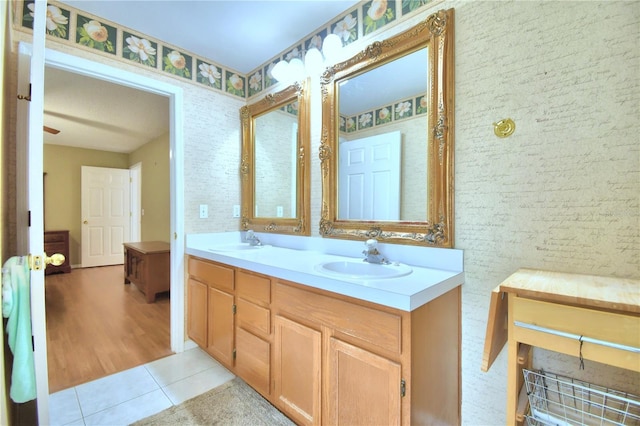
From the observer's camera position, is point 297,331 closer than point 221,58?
Yes

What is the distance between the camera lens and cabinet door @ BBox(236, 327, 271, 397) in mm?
1499

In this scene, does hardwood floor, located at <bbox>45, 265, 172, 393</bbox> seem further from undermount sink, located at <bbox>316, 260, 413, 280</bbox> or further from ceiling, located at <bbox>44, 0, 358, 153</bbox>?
ceiling, located at <bbox>44, 0, 358, 153</bbox>

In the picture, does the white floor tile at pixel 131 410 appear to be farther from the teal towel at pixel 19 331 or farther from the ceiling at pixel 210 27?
the ceiling at pixel 210 27

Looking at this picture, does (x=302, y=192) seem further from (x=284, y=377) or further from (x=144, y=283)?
(x=144, y=283)

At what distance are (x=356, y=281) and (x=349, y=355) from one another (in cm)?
30

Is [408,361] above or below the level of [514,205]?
below

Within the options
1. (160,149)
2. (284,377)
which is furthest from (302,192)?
(160,149)

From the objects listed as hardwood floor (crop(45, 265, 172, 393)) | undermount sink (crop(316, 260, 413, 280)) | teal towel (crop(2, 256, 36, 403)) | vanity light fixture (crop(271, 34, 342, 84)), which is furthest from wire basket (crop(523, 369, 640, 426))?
hardwood floor (crop(45, 265, 172, 393))

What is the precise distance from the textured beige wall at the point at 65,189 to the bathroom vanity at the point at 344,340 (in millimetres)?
5471

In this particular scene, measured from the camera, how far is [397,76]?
1.54 m

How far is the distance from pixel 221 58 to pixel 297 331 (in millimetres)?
2152

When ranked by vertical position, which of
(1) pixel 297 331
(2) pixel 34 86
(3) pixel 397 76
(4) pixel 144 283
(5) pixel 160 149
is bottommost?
(4) pixel 144 283

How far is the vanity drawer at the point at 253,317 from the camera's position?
1.50 meters

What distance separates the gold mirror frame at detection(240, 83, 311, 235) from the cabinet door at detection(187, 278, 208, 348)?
0.63 m
